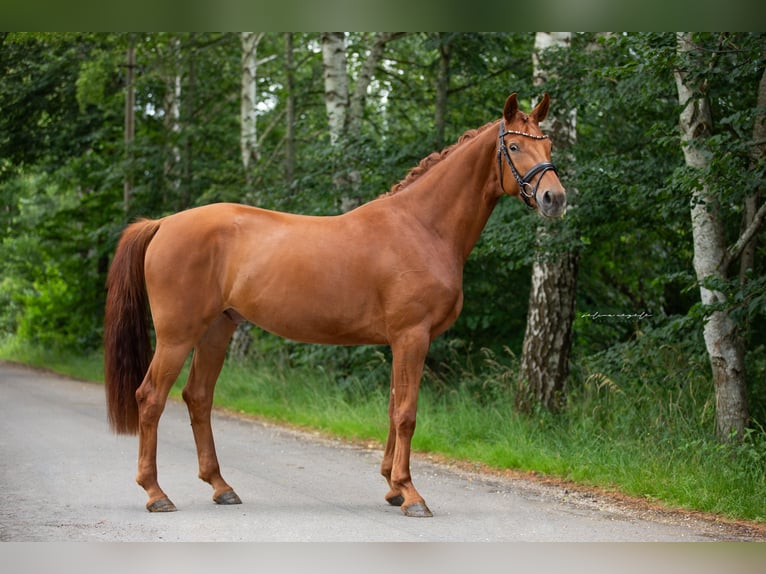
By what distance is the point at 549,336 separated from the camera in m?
7.82

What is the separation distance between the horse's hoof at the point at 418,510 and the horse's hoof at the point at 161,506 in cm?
133

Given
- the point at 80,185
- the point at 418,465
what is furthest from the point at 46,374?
the point at 418,465

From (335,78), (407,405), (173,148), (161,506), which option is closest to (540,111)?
(407,405)

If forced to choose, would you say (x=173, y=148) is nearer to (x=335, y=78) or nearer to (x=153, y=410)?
(x=335, y=78)

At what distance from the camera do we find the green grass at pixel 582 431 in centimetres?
558

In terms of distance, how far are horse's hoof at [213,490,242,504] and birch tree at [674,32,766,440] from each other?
10.5 feet

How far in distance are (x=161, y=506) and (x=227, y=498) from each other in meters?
0.43

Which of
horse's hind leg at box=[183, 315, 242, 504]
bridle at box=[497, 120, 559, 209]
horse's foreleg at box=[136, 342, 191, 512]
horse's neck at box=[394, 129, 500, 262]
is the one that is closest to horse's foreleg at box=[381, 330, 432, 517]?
horse's neck at box=[394, 129, 500, 262]

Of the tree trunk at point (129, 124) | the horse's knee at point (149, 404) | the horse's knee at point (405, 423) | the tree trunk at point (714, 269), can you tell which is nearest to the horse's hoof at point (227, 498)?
the horse's knee at point (149, 404)

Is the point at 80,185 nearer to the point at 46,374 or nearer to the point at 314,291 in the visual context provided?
the point at 46,374

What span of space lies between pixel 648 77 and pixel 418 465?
3.30 metres

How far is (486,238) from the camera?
26.1 ft

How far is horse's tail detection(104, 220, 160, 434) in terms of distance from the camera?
17.5 ft

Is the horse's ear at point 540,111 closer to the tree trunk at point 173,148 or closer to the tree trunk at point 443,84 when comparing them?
the tree trunk at point 443,84
